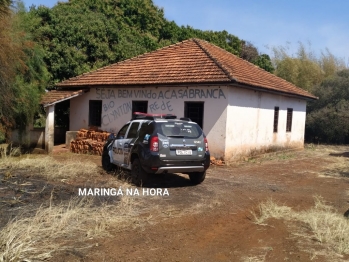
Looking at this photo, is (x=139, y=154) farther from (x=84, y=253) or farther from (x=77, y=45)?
(x=77, y=45)

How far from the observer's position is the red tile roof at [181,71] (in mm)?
14664

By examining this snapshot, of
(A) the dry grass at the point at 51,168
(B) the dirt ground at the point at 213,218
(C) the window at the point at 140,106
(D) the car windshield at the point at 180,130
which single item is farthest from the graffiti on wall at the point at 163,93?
(A) the dry grass at the point at 51,168

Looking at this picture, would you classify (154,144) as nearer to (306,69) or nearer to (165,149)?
(165,149)

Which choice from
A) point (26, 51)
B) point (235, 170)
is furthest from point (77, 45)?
point (235, 170)

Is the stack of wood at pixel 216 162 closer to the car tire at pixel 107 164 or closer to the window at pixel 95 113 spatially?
the car tire at pixel 107 164

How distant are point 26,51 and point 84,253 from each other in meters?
12.7

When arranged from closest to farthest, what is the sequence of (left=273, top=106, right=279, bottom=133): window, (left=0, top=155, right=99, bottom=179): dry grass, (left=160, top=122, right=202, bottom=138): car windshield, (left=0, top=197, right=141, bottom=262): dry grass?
(left=0, top=197, right=141, bottom=262): dry grass, (left=160, top=122, right=202, bottom=138): car windshield, (left=0, top=155, right=99, bottom=179): dry grass, (left=273, top=106, right=279, bottom=133): window

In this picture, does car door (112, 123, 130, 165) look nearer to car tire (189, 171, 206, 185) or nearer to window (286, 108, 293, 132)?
car tire (189, 171, 206, 185)

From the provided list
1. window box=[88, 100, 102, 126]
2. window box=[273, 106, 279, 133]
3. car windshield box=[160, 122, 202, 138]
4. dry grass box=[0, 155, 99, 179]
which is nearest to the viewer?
car windshield box=[160, 122, 202, 138]

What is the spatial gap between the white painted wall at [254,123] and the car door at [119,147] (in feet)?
16.4

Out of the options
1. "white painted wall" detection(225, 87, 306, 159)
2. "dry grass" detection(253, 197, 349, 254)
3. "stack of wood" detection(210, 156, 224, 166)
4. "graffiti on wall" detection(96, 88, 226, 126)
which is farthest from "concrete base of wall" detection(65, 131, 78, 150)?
"dry grass" detection(253, 197, 349, 254)

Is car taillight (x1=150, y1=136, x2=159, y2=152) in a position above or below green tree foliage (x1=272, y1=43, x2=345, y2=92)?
below

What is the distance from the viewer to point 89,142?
16531mm

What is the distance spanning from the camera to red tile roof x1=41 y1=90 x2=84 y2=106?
16534mm
